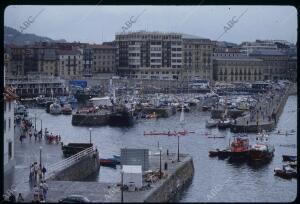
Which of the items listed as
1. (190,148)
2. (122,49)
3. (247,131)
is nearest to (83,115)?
(247,131)

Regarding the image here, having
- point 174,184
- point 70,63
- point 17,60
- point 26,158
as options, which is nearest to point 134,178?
point 174,184

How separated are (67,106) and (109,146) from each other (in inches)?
243

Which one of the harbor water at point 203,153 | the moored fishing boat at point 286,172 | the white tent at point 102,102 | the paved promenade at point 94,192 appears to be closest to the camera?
the paved promenade at point 94,192

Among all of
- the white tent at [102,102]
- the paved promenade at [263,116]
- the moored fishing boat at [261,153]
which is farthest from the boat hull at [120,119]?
the moored fishing boat at [261,153]

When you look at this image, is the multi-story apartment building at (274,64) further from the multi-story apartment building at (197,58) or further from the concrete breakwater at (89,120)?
the concrete breakwater at (89,120)

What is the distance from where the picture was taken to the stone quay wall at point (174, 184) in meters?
3.80

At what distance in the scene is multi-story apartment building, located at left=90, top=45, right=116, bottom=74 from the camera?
2248 centimetres

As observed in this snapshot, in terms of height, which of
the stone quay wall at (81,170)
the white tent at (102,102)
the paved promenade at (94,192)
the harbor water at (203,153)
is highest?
the white tent at (102,102)

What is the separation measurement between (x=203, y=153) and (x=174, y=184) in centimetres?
294

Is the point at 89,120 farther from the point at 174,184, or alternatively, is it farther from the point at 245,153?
the point at 174,184

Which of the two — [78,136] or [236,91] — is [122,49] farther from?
[78,136]

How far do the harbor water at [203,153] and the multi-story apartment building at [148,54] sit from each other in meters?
8.31

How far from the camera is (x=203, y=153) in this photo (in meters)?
7.53

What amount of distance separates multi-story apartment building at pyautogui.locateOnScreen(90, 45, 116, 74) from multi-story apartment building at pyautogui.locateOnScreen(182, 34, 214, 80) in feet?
9.54
